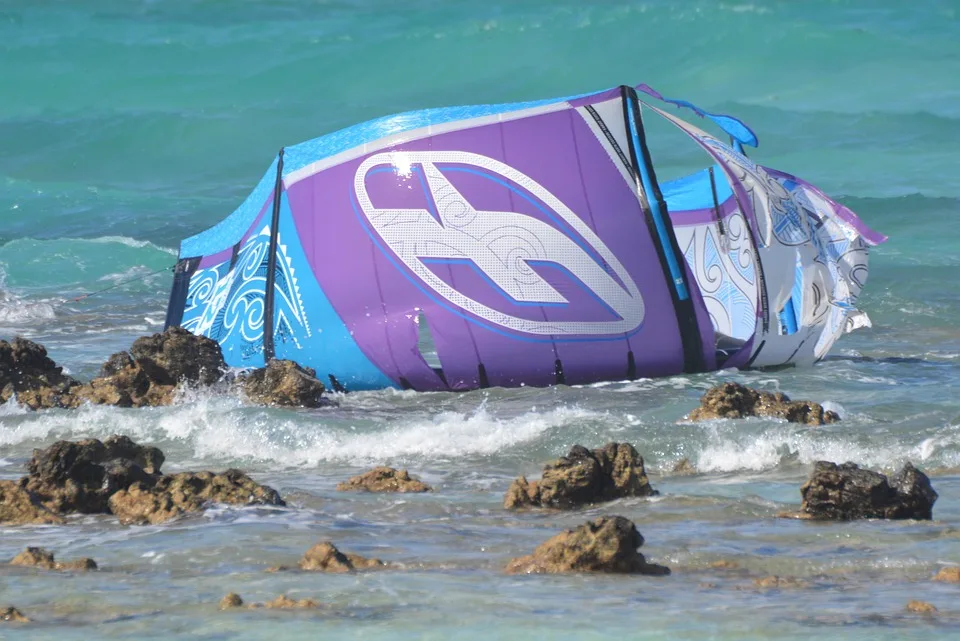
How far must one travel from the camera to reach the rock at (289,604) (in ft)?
18.5

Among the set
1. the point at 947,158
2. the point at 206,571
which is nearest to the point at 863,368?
the point at 206,571

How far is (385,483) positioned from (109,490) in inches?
58.1

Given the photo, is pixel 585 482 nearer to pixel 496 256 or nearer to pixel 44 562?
pixel 44 562

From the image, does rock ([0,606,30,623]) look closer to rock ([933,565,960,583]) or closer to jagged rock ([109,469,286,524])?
jagged rock ([109,469,286,524])

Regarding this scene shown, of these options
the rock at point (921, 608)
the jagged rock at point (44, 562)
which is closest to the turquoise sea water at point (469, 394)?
the rock at point (921, 608)

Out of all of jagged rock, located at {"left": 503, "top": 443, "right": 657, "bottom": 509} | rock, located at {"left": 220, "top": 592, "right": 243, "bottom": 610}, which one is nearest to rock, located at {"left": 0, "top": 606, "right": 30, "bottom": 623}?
rock, located at {"left": 220, "top": 592, "right": 243, "bottom": 610}

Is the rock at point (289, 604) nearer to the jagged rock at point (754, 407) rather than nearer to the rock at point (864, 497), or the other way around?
the rock at point (864, 497)

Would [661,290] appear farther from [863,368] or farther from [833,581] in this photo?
[833,581]

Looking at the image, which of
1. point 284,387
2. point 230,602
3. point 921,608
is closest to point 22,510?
point 230,602

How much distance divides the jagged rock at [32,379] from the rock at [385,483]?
3703mm

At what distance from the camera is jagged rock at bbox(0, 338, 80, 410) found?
37.1 feet

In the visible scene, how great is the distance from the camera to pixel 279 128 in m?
35.5

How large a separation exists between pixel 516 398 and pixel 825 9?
31036 mm

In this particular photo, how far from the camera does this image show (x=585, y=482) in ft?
25.5
